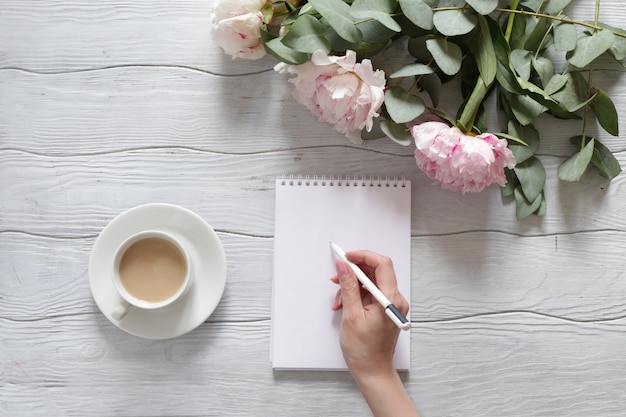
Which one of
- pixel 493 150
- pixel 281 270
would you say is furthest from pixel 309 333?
pixel 493 150

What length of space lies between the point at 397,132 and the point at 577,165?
10.3 inches

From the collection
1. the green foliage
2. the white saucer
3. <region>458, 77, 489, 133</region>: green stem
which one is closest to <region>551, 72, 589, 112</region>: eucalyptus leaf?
the green foliage

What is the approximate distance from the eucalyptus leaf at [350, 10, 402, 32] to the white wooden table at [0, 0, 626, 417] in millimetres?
164

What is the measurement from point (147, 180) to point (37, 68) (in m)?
0.23

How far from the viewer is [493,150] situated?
819 mm

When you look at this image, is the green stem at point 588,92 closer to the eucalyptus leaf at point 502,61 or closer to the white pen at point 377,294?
the eucalyptus leaf at point 502,61

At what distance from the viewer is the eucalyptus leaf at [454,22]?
0.83 meters

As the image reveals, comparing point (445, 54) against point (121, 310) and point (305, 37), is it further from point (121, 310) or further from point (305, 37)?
point (121, 310)

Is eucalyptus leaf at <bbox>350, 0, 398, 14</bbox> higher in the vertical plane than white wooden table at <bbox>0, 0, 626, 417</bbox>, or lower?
higher

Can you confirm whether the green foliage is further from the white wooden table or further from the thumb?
the thumb

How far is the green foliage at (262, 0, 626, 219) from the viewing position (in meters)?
0.83

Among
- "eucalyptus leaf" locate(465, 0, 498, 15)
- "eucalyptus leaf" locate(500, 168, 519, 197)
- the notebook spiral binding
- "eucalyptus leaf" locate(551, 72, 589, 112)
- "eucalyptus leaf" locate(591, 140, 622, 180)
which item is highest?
"eucalyptus leaf" locate(465, 0, 498, 15)

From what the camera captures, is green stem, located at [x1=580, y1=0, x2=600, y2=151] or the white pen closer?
the white pen

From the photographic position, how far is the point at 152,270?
0.86 m
